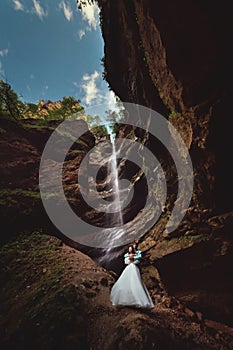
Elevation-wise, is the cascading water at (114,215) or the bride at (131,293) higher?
the cascading water at (114,215)

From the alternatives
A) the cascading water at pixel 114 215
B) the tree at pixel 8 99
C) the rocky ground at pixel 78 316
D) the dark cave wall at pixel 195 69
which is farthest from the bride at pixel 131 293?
the tree at pixel 8 99

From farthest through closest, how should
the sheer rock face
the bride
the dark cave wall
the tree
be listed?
the tree < the bride < the sheer rock face < the dark cave wall

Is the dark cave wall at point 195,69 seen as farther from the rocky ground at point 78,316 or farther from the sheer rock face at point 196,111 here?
the rocky ground at point 78,316

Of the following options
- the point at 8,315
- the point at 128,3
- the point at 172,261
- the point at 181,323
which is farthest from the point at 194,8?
the point at 8,315

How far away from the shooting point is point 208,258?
5.96 meters

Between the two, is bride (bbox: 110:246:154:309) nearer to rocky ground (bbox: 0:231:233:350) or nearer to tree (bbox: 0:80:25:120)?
rocky ground (bbox: 0:231:233:350)

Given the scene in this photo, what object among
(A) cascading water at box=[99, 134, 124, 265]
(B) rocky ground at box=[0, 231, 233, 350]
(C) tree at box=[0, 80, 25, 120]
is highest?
(C) tree at box=[0, 80, 25, 120]

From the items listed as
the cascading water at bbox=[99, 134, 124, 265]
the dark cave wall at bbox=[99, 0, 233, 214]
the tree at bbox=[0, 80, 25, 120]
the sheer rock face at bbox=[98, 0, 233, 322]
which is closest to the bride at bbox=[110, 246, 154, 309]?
the sheer rock face at bbox=[98, 0, 233, 322]

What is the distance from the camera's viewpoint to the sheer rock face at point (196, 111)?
171 inches

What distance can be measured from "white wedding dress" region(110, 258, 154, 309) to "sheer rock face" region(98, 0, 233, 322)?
2047mm

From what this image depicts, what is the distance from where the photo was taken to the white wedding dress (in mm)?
4633

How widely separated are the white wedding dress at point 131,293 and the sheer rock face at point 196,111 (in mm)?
2047

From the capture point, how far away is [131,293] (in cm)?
475

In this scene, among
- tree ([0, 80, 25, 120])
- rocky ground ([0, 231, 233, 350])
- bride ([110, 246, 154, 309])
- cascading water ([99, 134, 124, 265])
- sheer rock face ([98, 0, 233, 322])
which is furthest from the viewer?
tree ([0, 80, 25, 120])
